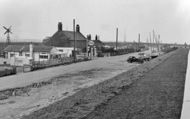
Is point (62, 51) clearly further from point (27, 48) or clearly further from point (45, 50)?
point (27, 48)

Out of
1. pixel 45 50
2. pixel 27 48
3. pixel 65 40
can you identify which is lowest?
pixel 45 50

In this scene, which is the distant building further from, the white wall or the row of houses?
the white wall

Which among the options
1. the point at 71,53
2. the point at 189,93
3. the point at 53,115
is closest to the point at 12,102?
the point at 53,115

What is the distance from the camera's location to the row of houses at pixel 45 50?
58881mm

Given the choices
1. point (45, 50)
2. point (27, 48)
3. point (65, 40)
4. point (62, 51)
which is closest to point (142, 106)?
point (45, 50)

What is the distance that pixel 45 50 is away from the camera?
62.0 meters

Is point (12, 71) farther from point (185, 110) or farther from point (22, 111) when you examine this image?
point (185, 110)

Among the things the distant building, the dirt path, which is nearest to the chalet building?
the distant building

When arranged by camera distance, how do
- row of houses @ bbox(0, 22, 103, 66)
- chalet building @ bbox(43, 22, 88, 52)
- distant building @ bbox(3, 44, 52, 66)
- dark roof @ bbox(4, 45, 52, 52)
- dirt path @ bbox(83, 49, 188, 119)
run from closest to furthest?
dirt path @ bbox(83, 49, 188, 119) → distant building @ bbox(3, 44, 52, 66) → row of houses @ bbox(0, 22, 103, 66) → dark roof @ bbox(4, 45, 52, 52) → chalet building @ bbox(43, 22, 88, 52)

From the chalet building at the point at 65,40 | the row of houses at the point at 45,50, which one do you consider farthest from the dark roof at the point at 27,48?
the chalet building at the point at 65,40

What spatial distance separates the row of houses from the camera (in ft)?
193

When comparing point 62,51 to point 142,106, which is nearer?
point 142,106

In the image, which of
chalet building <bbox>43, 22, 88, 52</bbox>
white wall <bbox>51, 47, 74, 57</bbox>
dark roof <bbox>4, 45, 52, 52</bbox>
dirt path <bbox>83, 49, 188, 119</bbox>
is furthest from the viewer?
chalet building <bbox>43, 22, 88, 52</bbox>

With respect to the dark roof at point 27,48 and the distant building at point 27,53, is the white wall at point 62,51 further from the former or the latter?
the distant building at point 27,53
